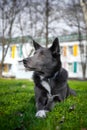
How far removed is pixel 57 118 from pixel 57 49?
1.49 metres

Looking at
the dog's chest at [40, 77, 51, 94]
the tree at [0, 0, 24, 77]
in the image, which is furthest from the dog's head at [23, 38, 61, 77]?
the tree at [0, 0, 24, 77]

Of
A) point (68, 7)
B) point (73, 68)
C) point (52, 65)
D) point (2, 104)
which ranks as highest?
point (68, 7)

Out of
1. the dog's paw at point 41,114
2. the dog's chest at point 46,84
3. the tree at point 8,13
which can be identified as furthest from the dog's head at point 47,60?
the tree at point 8,13

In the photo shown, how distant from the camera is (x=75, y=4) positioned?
4178cm

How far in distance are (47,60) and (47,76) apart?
1.03ft

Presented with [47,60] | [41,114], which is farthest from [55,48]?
[41,114]

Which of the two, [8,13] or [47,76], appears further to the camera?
[8,13]

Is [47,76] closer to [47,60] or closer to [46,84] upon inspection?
[46,84]

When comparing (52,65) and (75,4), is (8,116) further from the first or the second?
(75,4)

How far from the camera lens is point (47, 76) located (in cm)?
583

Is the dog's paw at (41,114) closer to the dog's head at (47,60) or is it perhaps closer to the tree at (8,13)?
the dog's head at (47,60)

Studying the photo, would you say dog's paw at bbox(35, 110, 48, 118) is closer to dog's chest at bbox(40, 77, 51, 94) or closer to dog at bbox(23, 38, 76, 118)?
dog at bbox(23, 38, 76, 118)

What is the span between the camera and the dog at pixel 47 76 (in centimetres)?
567

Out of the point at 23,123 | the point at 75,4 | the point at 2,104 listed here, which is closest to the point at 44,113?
the point at 23,123
